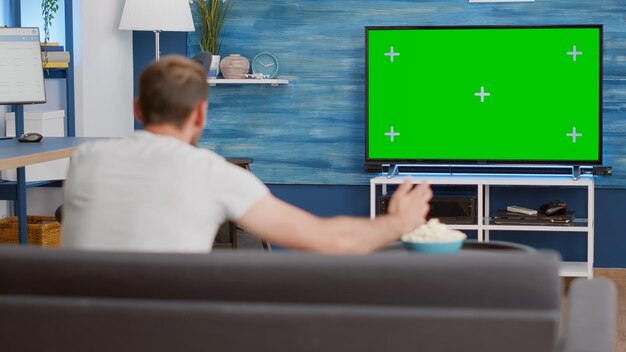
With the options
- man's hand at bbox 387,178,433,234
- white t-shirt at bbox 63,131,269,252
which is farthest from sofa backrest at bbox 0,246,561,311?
man's hand at bbox 387,178,433,234

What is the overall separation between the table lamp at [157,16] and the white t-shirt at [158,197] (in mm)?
3837

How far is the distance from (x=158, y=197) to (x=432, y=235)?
0.86 m

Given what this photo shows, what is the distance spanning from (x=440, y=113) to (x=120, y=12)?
201cm

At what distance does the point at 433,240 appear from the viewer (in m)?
2.64

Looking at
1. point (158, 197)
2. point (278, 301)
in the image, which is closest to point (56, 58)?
point (158, 197)

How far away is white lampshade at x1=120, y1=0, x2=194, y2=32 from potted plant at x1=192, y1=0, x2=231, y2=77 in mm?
212

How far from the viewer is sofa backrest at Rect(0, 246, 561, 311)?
1690 mm

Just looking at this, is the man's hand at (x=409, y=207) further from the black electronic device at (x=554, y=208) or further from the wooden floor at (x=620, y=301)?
the black electronic device at (x=554, y=208)

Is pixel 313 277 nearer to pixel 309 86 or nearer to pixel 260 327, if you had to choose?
pixel 260 327

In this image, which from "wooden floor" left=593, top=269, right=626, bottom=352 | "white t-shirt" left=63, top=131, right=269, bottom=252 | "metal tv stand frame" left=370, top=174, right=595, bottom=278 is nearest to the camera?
"white t-shirt" left=63, top=131, right=269, bottom=252

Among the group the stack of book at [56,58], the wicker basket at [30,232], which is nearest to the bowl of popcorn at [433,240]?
the wicker basket at [30,232]

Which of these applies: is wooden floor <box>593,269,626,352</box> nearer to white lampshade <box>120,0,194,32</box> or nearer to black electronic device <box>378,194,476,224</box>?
black electronic device <box>378,194,476,224</box>

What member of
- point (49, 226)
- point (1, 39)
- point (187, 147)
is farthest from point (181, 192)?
point (49, 226)

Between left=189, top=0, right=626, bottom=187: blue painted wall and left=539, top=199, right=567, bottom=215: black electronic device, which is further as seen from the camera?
left=189, top=0, right=626, bottom=187: blue painted wall
